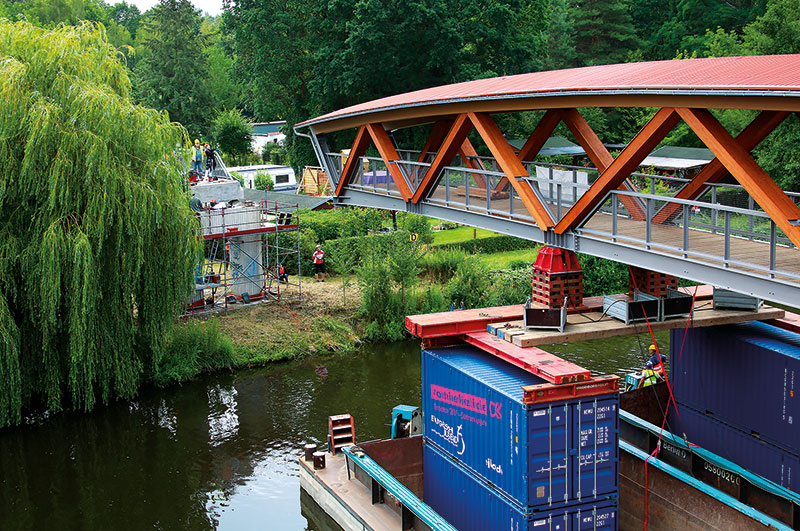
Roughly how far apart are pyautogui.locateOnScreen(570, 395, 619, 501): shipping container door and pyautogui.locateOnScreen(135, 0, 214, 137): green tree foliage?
5655cm

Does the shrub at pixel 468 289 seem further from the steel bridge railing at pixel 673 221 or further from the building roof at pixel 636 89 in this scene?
the building roof at pixel 636 89

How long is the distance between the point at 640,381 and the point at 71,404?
15.6 meters

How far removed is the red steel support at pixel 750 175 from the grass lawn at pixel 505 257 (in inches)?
980

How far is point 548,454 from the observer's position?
44.2ft

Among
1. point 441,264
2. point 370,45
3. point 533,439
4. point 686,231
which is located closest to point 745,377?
point 686,231

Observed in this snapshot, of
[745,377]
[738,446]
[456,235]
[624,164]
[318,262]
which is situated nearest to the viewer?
[624,164]

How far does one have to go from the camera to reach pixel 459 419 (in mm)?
15242

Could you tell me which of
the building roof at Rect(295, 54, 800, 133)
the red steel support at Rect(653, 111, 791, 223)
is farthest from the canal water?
the red steel support at Rect(653, 111, 791, 223)

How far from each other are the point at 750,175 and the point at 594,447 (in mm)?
4957

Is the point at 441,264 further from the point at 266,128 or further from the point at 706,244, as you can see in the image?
the point at 266,128

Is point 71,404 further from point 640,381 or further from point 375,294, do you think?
point 640,381

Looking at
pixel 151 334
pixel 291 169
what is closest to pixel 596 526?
pixel 151 334

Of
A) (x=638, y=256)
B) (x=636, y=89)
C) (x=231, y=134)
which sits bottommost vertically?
(x=638, y=256)

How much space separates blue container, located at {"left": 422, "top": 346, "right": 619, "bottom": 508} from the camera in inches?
526
